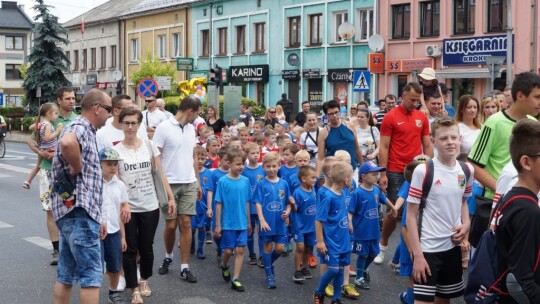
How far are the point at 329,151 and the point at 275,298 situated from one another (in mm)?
2728

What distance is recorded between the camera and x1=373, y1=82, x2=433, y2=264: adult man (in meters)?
9.87

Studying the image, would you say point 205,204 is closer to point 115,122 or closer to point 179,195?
point 179,195

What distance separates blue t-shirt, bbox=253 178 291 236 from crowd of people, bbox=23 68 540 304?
0.02 metres

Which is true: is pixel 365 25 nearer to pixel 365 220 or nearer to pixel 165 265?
pixel 165 265

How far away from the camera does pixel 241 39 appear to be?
45281 mm

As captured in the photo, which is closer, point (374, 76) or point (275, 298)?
point (275, 298)

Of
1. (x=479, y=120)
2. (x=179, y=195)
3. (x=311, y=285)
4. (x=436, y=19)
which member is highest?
(x=436, y=19)

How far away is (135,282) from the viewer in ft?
26.9

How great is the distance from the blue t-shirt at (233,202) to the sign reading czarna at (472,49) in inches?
850

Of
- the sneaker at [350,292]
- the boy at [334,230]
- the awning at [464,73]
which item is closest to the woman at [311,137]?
the sneaker at [350,292]

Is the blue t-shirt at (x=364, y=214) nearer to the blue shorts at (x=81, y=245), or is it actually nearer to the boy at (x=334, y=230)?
the boy at (x=334, y=230)

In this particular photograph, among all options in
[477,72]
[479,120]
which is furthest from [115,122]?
[477,72]

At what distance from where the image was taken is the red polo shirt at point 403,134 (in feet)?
32.4

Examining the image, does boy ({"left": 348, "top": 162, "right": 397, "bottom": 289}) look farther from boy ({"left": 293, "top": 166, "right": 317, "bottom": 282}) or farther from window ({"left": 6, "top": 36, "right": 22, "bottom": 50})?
window ({"left": 6, "top": 36, "right": 22, "bottom": 50})
